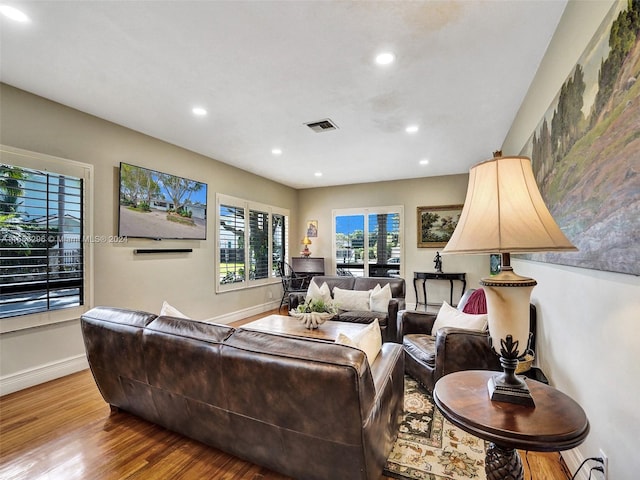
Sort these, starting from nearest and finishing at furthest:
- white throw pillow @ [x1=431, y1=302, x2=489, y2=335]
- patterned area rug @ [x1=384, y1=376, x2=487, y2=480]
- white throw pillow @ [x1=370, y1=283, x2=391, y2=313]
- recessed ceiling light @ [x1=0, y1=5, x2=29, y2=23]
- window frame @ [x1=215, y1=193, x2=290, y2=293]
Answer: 1. patterned area rug @ [x1=384, y1=376, x2=487, y2=480]
2. recessed ceiling light @ [x1=0, y1=5, x2=29, y2=23]
3. white throw pillow @ [x1=431, y1=302, x2=489, y2=335]
4. white throw pillow @ [x1=370, y1=283, x2=391, y2=313]
5. window frame @ [x1=215, y1=193, x2=290, y2=293]

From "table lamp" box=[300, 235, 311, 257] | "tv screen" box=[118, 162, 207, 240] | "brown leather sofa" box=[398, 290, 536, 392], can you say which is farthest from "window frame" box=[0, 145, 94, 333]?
"table lamp" box=[300, 235, 311, 257]

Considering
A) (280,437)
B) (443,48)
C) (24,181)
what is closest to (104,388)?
(280,437)

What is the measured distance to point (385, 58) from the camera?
238cm

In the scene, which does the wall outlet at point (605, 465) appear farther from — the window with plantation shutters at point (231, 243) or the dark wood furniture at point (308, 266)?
the dark wood furniture at point (308, 266)

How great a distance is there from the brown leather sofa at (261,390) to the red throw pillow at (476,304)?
1.18m

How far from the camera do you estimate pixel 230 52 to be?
233 cm

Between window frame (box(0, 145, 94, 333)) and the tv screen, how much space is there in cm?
33

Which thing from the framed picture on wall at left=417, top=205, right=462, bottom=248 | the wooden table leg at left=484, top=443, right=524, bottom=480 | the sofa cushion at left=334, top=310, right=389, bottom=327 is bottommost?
the sofa cushion at left=334, top=310, right=389, bottom=327

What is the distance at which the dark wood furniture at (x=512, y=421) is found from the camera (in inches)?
39.2

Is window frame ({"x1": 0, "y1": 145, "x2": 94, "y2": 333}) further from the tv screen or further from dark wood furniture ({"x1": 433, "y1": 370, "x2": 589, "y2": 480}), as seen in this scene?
dark wood furniture ({"x1": 433, "y1": 370, "x2": 589, "y2": 480})

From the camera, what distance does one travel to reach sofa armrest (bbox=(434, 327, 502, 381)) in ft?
7.47

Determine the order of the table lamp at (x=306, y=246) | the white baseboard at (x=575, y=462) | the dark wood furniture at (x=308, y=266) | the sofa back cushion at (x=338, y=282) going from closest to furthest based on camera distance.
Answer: the white baseboard at (x=575, y=462)
the sofa back cushion at (x=338, y=282)
the dark wood furniture at (x=308, y=266)
the table lamp at (x=306, y=246)

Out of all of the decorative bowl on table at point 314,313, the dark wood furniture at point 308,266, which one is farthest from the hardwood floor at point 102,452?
the dark wood furniture at point 308,266

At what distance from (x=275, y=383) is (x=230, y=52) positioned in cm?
233
